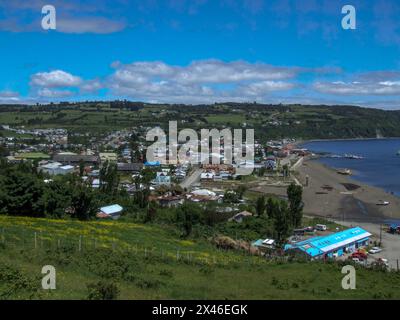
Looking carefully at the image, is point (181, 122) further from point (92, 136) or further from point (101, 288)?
point (101, 288)

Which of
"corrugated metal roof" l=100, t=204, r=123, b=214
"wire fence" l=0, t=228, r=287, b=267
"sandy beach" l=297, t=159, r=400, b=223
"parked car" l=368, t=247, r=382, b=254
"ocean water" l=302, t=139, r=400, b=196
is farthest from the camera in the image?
"ocean water" l=302, t=139, r=400, b=196

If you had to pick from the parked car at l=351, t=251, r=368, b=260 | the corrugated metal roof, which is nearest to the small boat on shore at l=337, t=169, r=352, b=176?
the corrugated metal roof

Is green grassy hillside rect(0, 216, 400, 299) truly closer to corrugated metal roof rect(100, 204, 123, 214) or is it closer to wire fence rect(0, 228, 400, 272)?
wire fence rect(0, 228, 400, 272)

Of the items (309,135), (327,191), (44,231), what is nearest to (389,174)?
(327,191)

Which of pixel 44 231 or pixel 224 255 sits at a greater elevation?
pixel 44 231

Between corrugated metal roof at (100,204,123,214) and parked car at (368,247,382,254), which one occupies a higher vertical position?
corrugated metal roof at (100,204,123,214)
